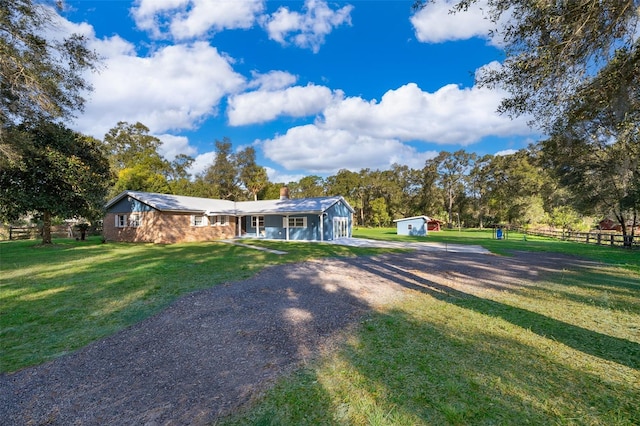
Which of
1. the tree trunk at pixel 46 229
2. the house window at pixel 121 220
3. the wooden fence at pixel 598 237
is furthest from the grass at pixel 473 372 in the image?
the house window at pixel 121 220

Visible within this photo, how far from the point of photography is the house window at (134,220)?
20789 mm

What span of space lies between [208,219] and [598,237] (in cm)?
2967

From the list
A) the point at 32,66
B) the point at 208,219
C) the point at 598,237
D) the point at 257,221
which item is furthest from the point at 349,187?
the point at 32,66

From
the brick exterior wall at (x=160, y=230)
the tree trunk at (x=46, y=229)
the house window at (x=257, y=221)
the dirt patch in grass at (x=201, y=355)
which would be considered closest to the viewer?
the dirt patch in grass at (x=201, y=355)

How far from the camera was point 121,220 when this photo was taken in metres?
21.7

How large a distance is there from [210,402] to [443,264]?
414 inches

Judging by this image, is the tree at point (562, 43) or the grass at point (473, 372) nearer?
the grass at point (473, 372)

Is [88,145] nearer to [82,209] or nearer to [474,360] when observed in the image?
[82,209]

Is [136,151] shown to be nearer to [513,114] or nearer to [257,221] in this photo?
[257,221]

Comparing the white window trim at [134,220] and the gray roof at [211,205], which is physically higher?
the gray roof at [211,205]

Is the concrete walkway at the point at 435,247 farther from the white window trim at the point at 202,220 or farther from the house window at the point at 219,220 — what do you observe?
Answer: the white window trim at the point at 202,220

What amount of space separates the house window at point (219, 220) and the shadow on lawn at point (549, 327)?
18859mm

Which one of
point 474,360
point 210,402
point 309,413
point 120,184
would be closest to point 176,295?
point 210,402

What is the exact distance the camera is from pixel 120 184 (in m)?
30.7
